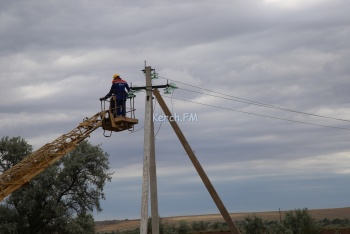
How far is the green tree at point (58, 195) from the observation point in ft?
137

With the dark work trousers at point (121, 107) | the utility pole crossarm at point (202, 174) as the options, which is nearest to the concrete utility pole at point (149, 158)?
the utility pole crossarm at point (202, 174)

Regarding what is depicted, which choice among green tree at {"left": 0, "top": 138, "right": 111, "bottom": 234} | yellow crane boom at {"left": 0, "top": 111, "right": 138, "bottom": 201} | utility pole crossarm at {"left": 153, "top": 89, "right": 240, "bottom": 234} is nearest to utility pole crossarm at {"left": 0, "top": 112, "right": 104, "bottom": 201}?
yellow crane boom at {"left": 0, "top": 111, "right": 138, "bottom": 201}

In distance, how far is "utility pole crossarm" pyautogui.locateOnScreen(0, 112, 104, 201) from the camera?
24312mm

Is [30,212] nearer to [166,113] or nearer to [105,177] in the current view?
[105,177]

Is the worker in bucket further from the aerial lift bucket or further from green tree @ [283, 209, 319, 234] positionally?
green tree @ [283, 209, 319, 234]

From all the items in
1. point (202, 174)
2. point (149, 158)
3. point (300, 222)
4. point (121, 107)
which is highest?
point (121, 107)

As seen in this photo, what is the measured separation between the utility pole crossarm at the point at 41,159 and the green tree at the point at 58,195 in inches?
691

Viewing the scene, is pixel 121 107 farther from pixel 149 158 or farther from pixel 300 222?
pixel 300 222

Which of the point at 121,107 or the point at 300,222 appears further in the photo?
the point at 300,222

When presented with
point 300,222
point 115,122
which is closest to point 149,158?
point 115,122

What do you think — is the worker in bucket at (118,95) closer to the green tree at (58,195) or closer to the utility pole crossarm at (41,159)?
the utility pole crossarm at (41,159)

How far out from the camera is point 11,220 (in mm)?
41625

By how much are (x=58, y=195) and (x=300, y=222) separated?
59.9 feet

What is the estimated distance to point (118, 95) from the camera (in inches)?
931
